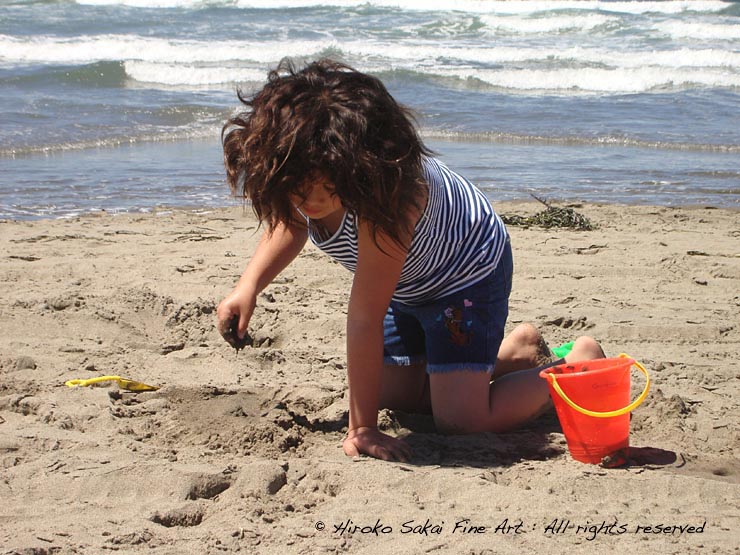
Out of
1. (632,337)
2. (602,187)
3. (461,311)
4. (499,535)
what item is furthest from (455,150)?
(499,535)

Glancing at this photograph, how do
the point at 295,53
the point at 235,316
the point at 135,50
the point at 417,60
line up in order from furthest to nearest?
the point at 295,53, the point at 135,50, the point at 417,60, the point at 235,316

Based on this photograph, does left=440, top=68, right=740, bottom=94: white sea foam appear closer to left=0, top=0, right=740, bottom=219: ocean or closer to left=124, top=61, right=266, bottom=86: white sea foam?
left=0, top=0, right=740, bottom=219: ocean

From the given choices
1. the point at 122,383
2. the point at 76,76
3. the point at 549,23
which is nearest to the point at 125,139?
the point at 76,76

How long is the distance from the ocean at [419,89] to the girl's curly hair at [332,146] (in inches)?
22.6

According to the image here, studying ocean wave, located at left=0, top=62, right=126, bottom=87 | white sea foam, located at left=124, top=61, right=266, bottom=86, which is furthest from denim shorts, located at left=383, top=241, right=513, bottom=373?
white sea foam, located at left=124, top=61, right=266, bottom=86

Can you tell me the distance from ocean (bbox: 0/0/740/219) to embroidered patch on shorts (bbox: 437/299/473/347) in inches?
25.5

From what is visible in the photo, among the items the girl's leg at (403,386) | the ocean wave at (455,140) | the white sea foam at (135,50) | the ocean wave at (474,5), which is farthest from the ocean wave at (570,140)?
the ocean wave at (474,5)

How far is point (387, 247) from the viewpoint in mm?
2445

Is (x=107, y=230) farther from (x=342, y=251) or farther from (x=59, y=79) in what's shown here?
(x=59, y=79)

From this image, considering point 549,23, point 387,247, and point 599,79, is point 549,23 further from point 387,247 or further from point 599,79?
point 387,247

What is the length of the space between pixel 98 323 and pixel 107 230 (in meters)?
1.81

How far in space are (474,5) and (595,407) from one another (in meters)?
21.0

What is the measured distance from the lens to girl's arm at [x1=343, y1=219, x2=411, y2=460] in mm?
2463

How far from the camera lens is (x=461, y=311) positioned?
2770mm
